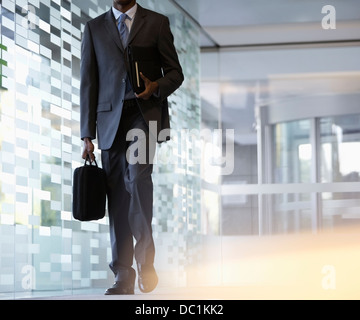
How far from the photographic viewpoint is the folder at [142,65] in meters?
2.80

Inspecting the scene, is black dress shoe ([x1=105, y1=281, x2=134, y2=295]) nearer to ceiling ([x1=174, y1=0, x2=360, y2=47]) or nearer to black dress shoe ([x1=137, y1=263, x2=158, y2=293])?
black dress shoe ([x1=137, y1=263, x2=158, y2=293])

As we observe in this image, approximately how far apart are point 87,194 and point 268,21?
4.67 m

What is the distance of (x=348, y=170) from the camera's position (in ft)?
25.5

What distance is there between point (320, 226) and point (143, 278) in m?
5.12

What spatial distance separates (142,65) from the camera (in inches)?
114

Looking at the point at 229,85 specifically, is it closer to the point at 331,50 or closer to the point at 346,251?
the point at 331,50

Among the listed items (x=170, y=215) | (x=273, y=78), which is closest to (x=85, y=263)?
(x=170, y=215)

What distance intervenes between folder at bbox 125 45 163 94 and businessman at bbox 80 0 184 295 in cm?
2

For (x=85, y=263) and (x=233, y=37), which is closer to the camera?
(x=85, y=263)

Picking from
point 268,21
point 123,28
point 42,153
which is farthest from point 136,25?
point 268,21

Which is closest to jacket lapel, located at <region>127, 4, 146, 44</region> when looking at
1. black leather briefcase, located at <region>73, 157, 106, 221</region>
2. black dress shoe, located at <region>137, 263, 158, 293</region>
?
black leather briefcase, located at <region>73, 157, 106, 221</region>

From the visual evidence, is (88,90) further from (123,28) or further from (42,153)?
(42,153)

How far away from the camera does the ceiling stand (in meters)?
6.59

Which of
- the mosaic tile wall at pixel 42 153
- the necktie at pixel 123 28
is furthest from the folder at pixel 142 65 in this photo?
the mosaic tile wall at pixel 42 153
